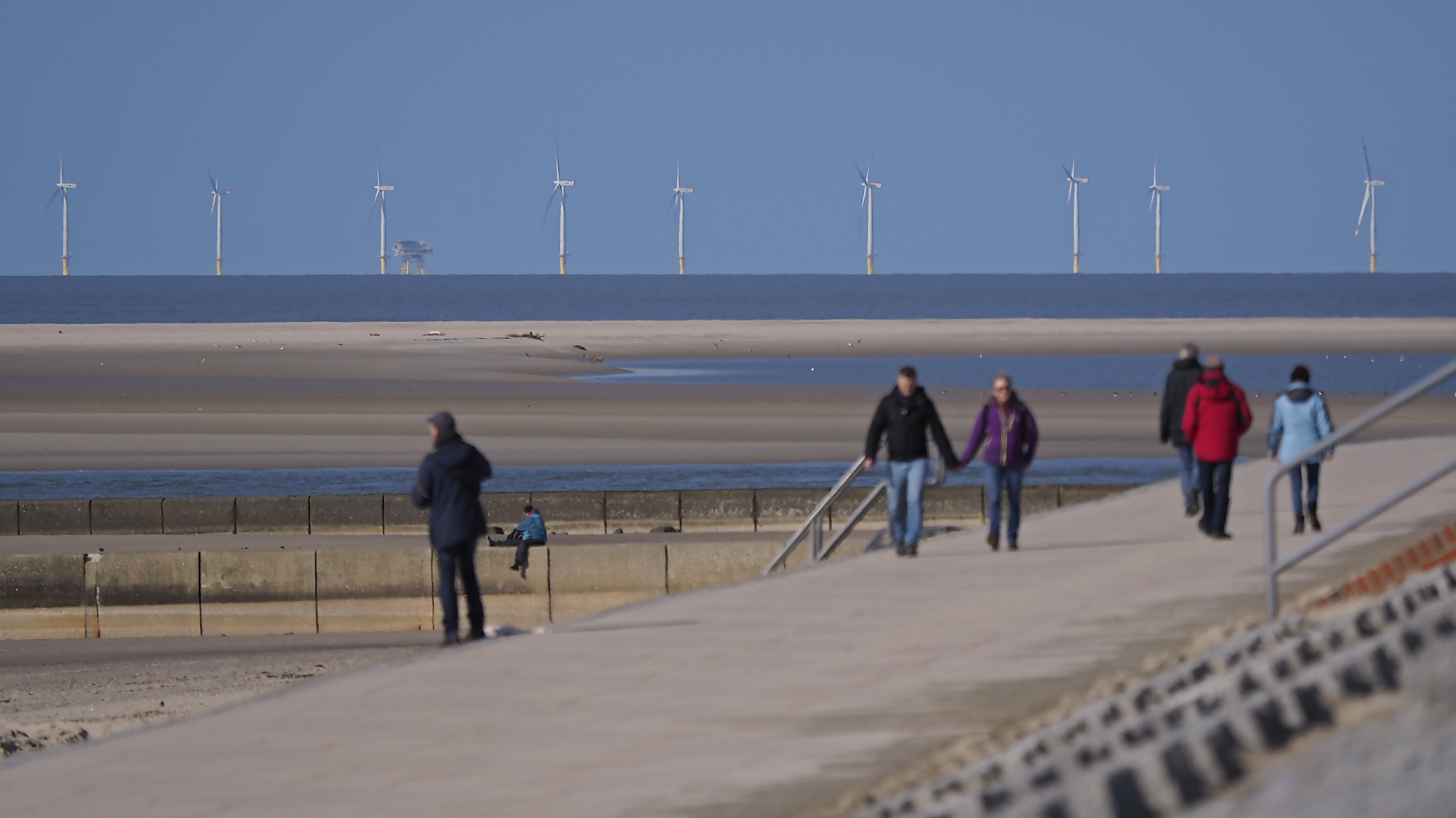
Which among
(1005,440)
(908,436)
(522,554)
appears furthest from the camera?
(522,554)

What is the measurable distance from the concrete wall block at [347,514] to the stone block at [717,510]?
3893mm

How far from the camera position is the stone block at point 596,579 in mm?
16812

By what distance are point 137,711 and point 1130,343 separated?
227 feet

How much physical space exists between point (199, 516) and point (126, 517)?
95cm

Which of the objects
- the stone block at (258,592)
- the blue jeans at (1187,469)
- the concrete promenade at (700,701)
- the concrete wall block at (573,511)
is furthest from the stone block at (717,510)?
the concrete promenade at (700,701)

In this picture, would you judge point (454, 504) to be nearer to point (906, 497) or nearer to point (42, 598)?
point (906, 497)

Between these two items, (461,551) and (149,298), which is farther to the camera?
(149,298)

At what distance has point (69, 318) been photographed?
373ft

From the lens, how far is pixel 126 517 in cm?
2078

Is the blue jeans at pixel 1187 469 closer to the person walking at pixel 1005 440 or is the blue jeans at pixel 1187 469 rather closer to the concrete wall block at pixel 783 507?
the person walking at pixel 1005 440

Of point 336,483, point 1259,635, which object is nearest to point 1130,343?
point 336,483

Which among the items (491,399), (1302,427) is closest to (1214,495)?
(1302,427)

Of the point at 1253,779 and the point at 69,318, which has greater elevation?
the point at 69,318

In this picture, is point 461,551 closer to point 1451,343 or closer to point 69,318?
point 1451,343
